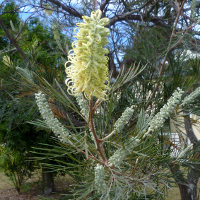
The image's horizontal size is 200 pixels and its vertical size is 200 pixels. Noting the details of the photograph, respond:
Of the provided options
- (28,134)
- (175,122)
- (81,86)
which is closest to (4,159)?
(28,134)

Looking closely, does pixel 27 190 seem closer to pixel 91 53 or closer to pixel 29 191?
pixel 29 191

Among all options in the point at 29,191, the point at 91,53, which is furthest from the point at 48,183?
the point at 91,53

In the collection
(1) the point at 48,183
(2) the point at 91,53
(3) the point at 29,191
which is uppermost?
(2) the point at 91,53

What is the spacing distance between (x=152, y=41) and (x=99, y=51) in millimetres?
1274

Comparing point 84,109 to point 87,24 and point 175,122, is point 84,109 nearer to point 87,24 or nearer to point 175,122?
point 87,24

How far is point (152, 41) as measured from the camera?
1706 millimetres

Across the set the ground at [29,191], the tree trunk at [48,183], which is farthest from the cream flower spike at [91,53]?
the tree trunk at [48,183]

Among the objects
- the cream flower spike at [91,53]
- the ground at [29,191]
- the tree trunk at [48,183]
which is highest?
the cream flower spike at [91,53]

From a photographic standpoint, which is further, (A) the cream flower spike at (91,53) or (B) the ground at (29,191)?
(B) the ground at (29,191)

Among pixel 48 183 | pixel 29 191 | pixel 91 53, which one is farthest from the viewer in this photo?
pixel 29 191

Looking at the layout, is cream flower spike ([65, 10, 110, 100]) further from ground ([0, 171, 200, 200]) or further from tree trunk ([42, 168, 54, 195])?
tree trunk ([42, 168, 54, 195])

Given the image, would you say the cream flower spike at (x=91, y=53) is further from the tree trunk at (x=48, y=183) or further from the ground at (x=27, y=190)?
the tree trunk at (x=48, y=183)

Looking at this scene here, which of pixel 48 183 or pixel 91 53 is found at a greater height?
pixel 91 53

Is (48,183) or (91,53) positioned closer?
(91,53)
